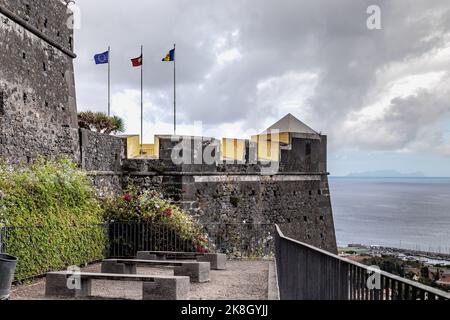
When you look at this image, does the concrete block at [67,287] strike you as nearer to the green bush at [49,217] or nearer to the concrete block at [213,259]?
the green bush at [49,217]

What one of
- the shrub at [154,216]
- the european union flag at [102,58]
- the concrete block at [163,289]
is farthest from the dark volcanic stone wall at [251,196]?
the concrete block at [163,289]

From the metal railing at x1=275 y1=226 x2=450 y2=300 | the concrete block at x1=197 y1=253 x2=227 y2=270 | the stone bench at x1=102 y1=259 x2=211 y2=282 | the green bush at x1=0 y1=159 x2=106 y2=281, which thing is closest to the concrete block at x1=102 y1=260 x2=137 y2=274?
the stone bench at x1=102 y1=259 x2=211 y2=282

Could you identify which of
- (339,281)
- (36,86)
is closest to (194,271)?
(36,86)

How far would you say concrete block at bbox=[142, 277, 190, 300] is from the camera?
1013cm

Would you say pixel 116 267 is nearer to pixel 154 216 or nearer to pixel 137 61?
pixel 154 216

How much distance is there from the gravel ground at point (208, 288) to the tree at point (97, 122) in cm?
1165

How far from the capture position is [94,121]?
999 inches

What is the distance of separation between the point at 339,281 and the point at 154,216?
37.1 ft

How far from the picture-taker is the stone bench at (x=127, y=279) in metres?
10.2

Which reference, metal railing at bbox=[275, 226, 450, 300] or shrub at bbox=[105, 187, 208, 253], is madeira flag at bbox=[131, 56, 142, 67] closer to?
shrub at bbox=[105, 187, 208, 253]

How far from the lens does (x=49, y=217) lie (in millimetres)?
13320

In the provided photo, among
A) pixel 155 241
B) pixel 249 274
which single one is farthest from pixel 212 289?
pixel 155 241

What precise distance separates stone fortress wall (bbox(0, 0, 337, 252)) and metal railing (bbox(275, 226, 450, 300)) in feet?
28.2
